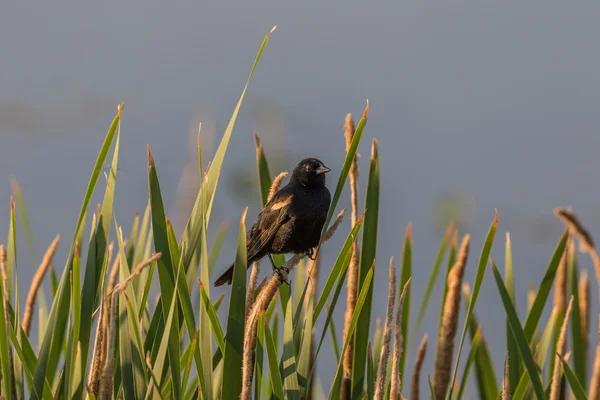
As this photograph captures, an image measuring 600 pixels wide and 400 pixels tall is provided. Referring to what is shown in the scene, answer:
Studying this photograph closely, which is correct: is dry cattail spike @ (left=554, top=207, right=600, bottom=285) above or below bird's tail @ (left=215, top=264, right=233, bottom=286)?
below

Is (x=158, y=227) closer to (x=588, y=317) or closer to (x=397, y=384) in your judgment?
(x=397, y=384)

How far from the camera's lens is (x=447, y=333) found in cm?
259

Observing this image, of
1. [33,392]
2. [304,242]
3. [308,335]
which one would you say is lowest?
[33,392]

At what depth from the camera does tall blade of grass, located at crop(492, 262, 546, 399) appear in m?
2.13

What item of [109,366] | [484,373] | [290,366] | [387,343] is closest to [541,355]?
[484,373]

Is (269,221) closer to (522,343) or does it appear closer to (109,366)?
(522,343)

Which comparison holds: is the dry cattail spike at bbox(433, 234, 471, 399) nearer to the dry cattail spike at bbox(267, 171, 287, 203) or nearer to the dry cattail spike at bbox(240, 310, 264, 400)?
the dry cattail spike at bbox(267, 171, 287, 203)

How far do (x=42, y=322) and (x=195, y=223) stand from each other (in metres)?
1.01

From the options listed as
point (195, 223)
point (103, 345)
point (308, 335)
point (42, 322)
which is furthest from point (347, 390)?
point (42, 322)

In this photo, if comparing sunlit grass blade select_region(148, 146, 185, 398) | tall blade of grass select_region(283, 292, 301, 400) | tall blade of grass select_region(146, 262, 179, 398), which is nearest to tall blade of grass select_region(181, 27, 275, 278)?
sunlit grass blade select_region(148, 146, 185, 398)

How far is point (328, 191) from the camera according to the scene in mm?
4047

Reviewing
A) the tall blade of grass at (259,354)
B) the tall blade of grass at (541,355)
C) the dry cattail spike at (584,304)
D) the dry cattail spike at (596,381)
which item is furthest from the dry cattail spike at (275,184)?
the dry cattail spike at (584,304)

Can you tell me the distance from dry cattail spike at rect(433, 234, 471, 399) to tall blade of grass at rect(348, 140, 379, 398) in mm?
265

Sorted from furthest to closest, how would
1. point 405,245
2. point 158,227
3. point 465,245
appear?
1. point 405,245
2. point 465,245
3. point 158,227
